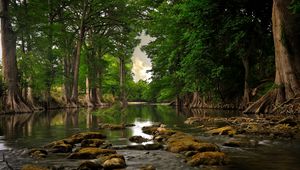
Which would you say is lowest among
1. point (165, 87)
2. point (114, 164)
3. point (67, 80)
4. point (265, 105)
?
point (114, 164)

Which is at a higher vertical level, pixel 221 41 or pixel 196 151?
pixel 221 41

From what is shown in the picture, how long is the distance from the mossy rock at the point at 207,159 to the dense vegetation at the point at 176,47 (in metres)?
10.7

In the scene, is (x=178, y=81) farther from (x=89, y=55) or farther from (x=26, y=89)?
(x=89, y=55)

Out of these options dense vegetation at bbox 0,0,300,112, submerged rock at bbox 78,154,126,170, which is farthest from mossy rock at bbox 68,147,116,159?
dense vegetation at bbox 0,0,300,112

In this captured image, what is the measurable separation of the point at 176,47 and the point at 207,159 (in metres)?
28.9

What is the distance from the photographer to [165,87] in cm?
4422

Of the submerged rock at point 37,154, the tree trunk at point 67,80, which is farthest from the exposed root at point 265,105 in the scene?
the tree trunk at point 67,80

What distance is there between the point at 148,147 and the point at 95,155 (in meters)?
1.75

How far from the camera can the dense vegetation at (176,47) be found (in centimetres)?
2272

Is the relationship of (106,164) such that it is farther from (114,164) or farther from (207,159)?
(207,159)

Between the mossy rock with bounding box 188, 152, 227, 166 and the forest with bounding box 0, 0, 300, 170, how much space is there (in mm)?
23

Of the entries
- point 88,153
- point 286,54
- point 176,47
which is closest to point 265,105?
point 286,54

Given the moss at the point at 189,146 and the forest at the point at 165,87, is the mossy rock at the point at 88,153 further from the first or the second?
the moss at the point at 189,146

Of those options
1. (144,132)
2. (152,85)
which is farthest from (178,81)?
(144,132)
